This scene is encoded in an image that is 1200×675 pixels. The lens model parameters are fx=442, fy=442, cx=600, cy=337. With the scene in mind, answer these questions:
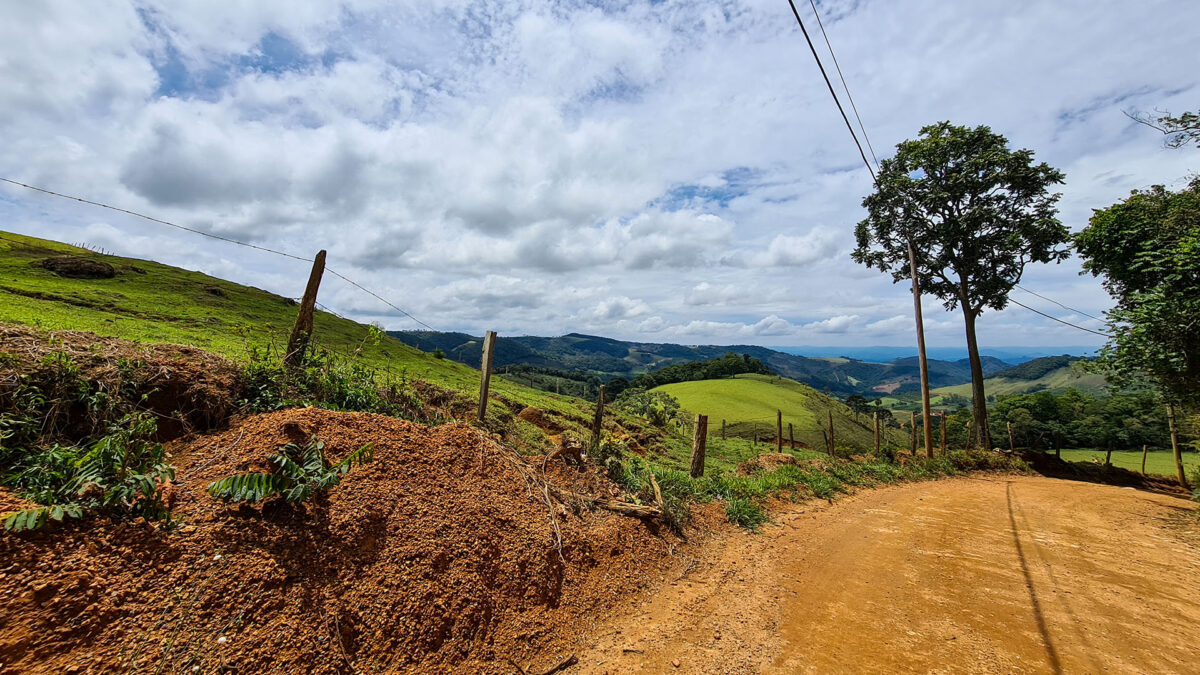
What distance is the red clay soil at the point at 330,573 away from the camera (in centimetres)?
263

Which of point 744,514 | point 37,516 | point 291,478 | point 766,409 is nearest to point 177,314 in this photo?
point 291,478

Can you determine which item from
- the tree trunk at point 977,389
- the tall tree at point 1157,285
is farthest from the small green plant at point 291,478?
the tree trunk at point 977,389

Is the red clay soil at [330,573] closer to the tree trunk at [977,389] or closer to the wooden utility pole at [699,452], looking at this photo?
the wooden utility pole at [699,452]

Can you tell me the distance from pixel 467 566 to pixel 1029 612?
19.6ft

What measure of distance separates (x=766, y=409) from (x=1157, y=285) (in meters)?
39.3

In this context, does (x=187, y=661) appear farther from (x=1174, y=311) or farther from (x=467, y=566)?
(x=1174, y=311)

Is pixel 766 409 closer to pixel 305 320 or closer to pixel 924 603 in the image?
pixel 924 603

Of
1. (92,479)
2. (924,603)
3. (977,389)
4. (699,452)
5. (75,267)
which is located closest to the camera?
(92,479)

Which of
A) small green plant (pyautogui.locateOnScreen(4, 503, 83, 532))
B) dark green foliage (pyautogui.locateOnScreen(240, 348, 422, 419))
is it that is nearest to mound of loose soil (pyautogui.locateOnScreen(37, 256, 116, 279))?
dark green foliage (pyautogui.locateOnScreen(240, 348, 422, 419))

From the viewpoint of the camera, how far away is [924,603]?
497 centimetres

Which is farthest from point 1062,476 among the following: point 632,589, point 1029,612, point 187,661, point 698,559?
point 187,661

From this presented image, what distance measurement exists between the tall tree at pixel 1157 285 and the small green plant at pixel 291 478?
1636 cm

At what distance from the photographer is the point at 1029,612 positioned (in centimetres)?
476

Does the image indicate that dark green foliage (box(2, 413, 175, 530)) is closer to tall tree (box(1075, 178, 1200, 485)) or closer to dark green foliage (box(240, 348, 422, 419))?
dark green foliage (box(240, 348, 422, 419))
